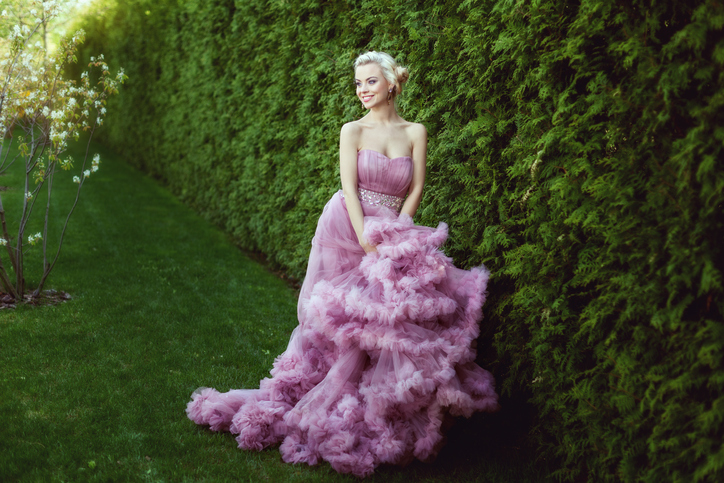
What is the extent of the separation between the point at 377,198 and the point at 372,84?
0.67 metres

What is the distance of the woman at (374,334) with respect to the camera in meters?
3.17

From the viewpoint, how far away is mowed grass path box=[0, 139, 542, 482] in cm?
319

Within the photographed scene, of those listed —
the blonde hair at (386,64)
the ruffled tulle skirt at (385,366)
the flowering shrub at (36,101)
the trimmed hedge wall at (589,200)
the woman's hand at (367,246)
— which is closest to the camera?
the trimmed hedge wall at (589,200)

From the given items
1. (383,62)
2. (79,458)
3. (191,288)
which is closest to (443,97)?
(383,62)

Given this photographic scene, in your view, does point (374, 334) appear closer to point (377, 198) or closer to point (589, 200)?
point (377, 198)

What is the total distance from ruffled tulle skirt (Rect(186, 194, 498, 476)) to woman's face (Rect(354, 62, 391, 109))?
2.12 ft

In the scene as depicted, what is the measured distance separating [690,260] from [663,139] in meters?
0.50

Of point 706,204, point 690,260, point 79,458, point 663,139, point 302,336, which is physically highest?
point 663,139

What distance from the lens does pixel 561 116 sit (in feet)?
9.88

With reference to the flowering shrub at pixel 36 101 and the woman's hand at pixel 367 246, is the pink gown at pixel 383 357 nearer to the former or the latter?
the woman's hand at pixel 367 246

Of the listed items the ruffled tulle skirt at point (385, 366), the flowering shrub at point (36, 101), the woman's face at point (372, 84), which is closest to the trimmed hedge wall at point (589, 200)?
the ruffled tulle skirt at point (385, 366)

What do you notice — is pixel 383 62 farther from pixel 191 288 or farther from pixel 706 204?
pixel 191 288

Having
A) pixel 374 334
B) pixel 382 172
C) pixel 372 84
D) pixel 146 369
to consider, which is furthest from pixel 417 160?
pixel 146 369

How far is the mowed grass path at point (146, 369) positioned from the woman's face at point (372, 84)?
6.61 feet
